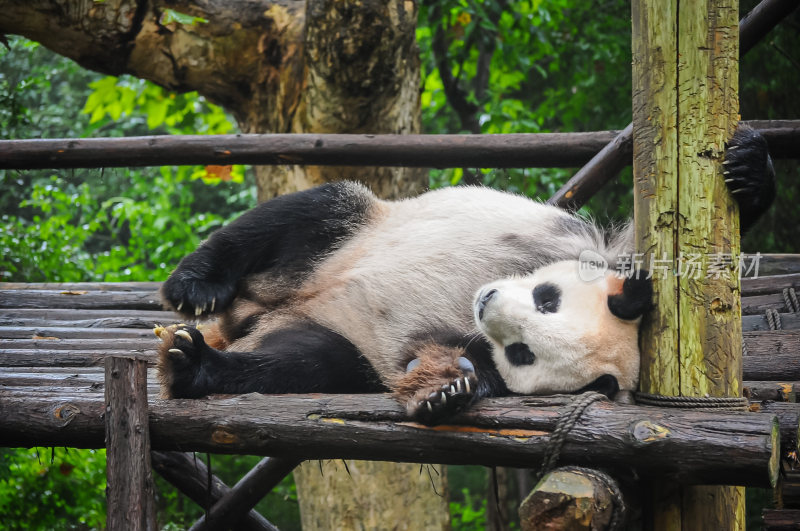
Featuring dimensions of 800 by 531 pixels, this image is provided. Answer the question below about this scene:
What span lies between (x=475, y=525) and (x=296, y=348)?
569 cm

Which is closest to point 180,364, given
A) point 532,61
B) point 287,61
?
point 287,61

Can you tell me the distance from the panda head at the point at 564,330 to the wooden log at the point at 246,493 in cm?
143

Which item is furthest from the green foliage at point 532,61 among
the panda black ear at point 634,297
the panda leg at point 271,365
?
the panda black ear at point 634,297

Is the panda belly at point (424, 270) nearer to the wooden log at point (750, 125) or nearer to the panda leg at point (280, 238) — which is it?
the panda leg at point (280, 238)

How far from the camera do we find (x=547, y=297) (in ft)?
8.51

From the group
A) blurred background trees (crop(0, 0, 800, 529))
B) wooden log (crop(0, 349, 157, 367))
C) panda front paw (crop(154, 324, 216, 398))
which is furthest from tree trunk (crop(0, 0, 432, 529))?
panda front paw (crop(154, 324, 216, 398))

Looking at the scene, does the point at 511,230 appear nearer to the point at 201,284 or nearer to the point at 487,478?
the point at 201,284

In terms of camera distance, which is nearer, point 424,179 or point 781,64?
point 424,179

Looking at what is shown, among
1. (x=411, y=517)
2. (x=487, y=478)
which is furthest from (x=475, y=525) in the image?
(x=411, y=517)

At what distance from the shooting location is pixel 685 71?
229 cm

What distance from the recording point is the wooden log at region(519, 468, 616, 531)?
6.37ft

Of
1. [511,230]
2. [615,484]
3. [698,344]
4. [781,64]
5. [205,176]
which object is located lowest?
[615,484]

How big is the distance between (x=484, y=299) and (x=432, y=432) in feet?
1.58

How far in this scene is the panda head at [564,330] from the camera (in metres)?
2.43
